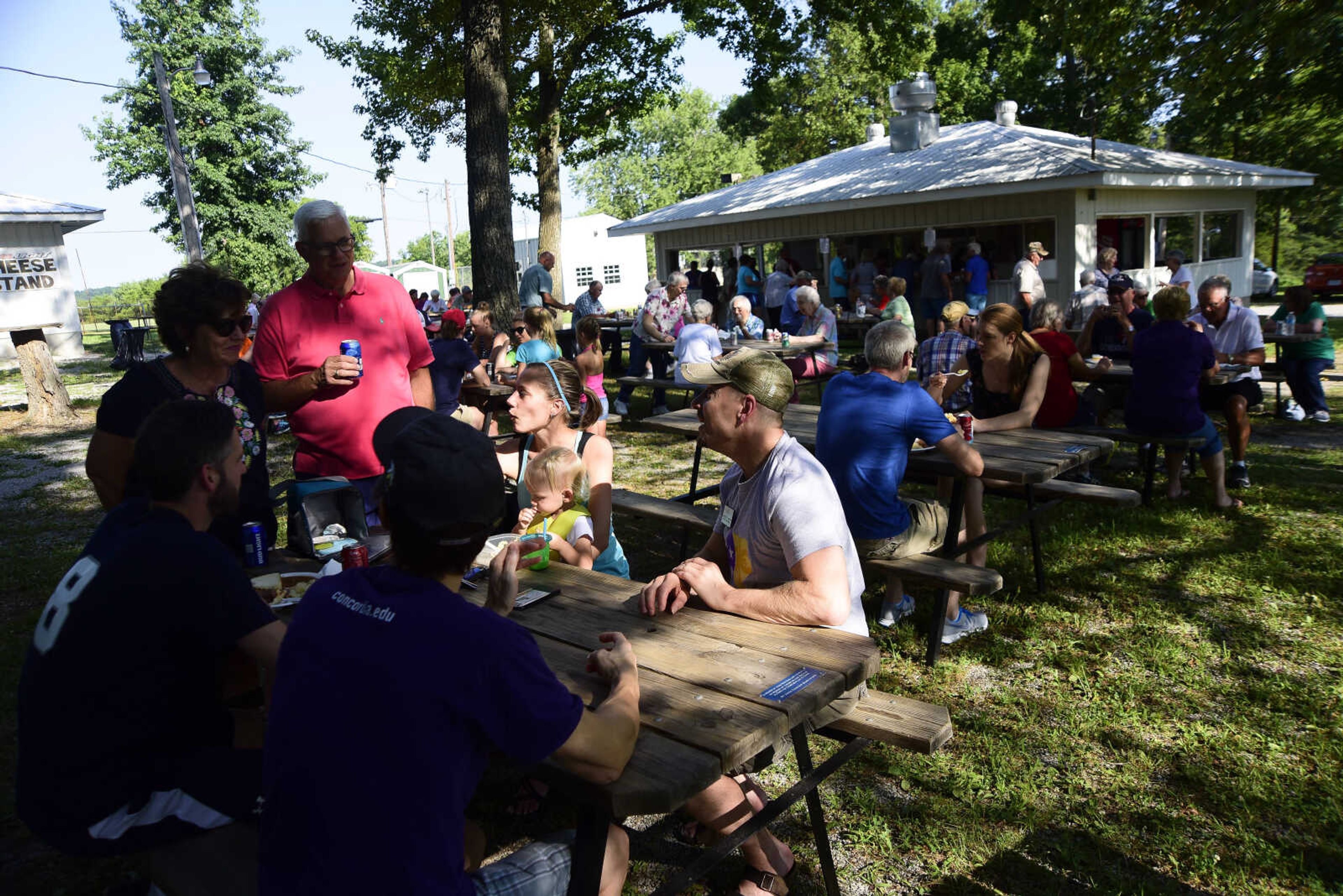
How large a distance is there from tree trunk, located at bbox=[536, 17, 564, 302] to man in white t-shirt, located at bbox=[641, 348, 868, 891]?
47.1 ft

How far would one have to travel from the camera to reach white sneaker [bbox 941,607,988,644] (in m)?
4.14

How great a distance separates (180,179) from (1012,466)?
62.0 feet

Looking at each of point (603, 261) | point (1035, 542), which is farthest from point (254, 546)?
point (603, 261)

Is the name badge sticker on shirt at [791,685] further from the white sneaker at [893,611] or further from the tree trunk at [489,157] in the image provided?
the tree trunk at [489,157]

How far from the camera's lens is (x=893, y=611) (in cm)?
433

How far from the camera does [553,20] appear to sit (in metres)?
14.7

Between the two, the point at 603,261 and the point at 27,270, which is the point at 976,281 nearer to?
the point at 27,270

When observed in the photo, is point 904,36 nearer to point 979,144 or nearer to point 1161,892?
point 979,144

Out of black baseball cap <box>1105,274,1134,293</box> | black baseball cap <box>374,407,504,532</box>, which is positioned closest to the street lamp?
black baseball cap <box>1105,274,1134,293</box>

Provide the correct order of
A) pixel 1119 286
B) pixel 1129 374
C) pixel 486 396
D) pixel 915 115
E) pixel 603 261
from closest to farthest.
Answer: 1. pixel 1129 374
2. pixel 486 396
3. pixel 1119 286
4. pixel 915 115
5. pixel 603 261

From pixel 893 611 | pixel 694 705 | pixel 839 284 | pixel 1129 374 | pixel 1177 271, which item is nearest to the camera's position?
pixel 694 705

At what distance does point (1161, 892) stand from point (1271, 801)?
70 cm

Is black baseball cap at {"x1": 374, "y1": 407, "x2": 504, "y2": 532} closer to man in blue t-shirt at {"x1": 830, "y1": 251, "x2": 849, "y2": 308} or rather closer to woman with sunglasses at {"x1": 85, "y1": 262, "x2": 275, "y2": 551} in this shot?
woman with sunglasses at {"x1": 85, "y1": 262, "x2": 275, "y2": 551}

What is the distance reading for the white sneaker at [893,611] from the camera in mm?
4312
